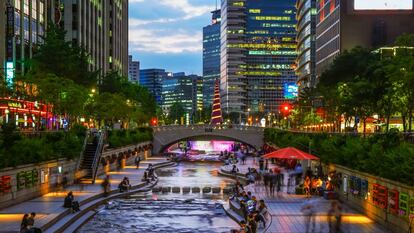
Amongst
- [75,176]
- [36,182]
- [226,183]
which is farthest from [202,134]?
[36,182]

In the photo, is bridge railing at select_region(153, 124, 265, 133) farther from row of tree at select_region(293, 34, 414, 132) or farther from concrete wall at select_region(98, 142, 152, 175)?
row of tree at select_region(293, 34, 414, 132)

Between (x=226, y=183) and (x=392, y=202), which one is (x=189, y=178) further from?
(x=392, y=202)

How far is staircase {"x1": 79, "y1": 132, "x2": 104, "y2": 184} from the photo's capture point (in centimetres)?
5588

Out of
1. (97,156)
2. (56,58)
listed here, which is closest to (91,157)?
(97,156)

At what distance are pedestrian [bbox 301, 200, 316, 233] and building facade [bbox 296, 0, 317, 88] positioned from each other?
11236 cm

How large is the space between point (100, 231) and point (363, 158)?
580 inches

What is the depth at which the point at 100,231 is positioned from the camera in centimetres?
3256

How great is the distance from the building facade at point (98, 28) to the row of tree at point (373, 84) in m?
39.5

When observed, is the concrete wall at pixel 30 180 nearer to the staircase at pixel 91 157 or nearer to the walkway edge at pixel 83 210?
the walkway edge at pixel 83 210

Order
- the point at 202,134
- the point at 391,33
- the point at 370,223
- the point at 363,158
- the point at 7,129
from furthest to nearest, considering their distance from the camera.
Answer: the point at 202,134 → the point at 391,33 → the point at 7,129 → the point at 363,158 → the point at 370,223

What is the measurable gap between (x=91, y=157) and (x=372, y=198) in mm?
33143

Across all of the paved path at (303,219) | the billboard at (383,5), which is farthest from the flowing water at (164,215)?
the billboard at (383,5)

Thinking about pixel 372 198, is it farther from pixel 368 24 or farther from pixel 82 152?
pixel 368 24

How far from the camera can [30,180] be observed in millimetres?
40656
